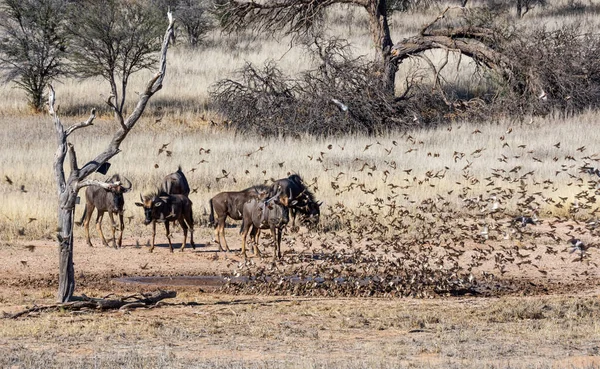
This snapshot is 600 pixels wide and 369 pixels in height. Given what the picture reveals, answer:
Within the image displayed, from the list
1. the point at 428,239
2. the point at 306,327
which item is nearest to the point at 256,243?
the point at 428,239

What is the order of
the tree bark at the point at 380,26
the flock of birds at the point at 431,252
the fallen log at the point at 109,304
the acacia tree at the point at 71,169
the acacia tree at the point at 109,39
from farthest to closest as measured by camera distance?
the acacia tree at the point at 109,39 → the tree bark at the point at 380,26 → the flock of birds at the point at 431,252 → the fallen log at the point at 109,304 → the acacia tree at the point at 71,169

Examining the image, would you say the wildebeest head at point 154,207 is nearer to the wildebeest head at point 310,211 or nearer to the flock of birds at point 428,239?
the flock of birds at point 428,239

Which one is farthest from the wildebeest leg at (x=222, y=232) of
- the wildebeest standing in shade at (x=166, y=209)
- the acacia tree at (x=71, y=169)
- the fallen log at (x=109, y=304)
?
the acacia tree at (x=71, y=169)

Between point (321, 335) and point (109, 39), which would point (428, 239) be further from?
point (109, 39)

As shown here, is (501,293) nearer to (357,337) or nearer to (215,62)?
(357,337)

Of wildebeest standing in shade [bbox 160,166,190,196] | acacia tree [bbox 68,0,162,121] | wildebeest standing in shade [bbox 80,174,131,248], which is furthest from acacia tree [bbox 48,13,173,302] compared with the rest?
acacia tree [bbox 68,0,162,121]

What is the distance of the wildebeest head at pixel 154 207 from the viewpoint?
1588cm

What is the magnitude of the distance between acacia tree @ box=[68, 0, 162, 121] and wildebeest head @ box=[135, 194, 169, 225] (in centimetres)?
2317

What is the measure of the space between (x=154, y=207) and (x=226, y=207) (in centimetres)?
124

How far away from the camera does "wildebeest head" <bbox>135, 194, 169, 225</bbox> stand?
15.9 metres

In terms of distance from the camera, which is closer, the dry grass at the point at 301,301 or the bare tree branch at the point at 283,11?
the dry grass at the point at 301,301

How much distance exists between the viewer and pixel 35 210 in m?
18.7

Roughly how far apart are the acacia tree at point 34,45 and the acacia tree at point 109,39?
0.72 metres

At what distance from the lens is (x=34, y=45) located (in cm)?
4016
